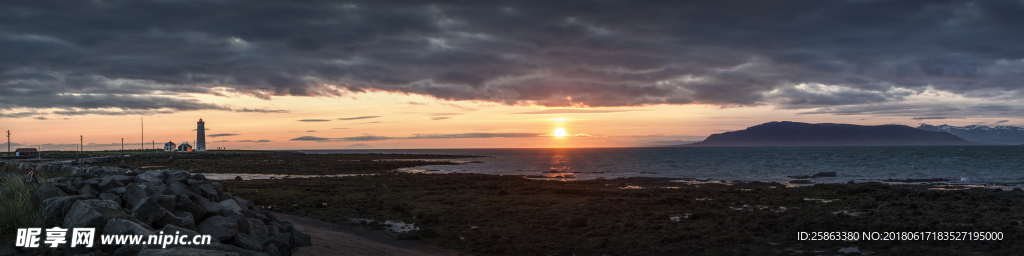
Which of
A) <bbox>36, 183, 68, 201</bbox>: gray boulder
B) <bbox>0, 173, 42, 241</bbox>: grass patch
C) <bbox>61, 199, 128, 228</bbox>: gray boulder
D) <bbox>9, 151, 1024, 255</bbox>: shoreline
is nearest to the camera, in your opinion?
<bbox>61, 199, 128, 228</bbox>: gray boulder

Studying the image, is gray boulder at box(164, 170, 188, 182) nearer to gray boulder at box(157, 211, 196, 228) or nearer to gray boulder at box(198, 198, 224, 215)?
gray boulder at box(198, 198, 224, 215)

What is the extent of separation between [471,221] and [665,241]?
286 inches

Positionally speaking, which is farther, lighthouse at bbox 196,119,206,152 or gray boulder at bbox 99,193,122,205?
lighthouse at bbox 196,119,206,152

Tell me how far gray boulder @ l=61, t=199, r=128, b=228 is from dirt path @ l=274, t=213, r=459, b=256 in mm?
3659

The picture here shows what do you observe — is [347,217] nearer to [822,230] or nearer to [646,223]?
[646,223]

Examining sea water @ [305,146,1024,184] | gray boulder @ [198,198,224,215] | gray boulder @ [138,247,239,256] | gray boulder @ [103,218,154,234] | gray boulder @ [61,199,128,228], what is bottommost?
sea water @ [305,146,1024,184]

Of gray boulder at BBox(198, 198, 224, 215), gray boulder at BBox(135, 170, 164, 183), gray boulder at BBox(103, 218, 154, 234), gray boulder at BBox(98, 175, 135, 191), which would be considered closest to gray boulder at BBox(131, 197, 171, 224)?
gray boulder at BBox(103, 218, 154, 234)

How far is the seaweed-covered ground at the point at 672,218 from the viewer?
1506 cm

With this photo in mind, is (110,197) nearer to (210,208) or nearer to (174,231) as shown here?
(210,208)

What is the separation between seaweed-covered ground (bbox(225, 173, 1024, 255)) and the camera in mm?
15062

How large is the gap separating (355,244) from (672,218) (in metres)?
11.4

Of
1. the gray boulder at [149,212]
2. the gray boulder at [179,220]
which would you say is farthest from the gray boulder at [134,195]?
the gray boulder at [149,212]

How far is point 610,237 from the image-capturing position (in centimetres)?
1673

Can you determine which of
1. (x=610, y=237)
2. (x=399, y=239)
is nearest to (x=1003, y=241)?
(x=610, y=237)
